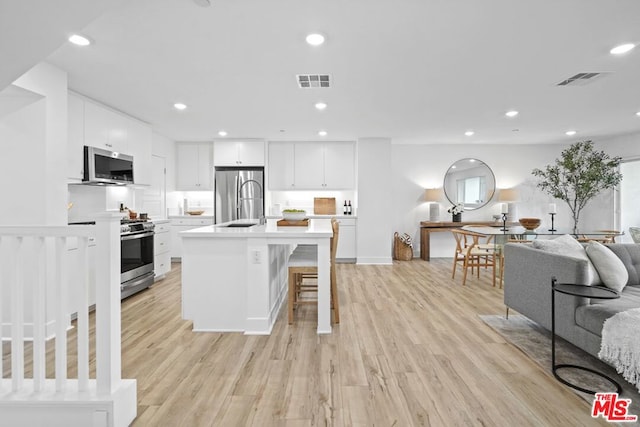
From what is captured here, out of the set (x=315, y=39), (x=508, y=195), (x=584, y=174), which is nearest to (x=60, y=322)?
(x=315, y=39)

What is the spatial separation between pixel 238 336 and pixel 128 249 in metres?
2.13

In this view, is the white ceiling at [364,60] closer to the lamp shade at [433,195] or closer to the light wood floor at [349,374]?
the lamp shade at [433,195]

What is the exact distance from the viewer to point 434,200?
23.3 feet

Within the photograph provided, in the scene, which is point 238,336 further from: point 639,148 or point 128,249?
point 639,148

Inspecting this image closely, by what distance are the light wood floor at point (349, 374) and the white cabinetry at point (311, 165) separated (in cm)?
346

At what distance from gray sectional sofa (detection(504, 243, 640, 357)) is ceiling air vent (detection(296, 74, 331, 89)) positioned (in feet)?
7.93

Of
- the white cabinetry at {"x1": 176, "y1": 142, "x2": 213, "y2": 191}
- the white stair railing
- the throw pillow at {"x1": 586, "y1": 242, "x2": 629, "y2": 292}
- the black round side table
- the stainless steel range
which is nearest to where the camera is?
the white stair railing

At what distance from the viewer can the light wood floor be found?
186cm

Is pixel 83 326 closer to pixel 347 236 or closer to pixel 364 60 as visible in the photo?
pixel 364 60

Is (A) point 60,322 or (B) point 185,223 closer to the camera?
(A) point 60,322

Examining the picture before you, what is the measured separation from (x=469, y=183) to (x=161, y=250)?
6.05m

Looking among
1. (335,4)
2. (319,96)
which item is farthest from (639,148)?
(335,4)

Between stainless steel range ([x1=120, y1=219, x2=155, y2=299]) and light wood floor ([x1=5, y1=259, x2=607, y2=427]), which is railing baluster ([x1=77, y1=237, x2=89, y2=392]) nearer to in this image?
light wood floor ([x1=5, y1=259, x2=607, y2=427])

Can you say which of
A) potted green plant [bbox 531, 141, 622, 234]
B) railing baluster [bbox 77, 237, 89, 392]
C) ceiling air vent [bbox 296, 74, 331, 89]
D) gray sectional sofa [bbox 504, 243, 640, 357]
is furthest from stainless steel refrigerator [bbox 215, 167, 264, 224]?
potted green plant [bbox 531, 141, 622, 234]
